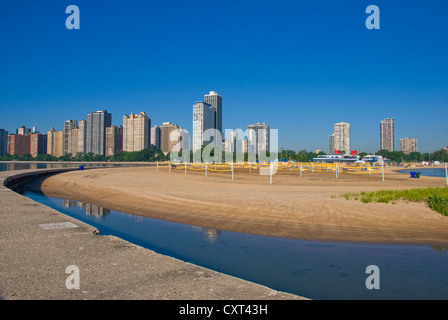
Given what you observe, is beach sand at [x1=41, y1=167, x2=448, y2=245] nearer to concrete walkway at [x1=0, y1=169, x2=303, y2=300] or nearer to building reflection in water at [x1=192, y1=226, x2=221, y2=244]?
building reflection in water at [x1=192, y1=226, x2=221, y2=244]

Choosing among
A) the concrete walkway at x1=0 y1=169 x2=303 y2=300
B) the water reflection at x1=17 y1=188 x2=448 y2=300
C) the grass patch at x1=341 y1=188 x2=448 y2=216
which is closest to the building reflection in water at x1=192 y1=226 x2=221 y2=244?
the water reflection at x1=17 y1=188 x2=448 y2=300

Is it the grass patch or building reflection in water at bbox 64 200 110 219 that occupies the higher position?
the grass patch

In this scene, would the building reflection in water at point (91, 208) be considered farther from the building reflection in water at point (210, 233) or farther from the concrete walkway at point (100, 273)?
the concrete walkway at point (100, 273)

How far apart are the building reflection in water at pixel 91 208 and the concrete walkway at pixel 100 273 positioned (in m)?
7.76

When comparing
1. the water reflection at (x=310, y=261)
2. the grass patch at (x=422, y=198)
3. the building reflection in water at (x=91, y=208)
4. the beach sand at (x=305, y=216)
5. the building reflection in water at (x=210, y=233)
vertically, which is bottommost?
the building reflection in water at (x=91, y=208)

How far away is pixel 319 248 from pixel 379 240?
2.25m

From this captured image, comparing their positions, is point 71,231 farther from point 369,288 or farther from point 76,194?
point 76,194

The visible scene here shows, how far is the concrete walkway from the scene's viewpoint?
14.3ft

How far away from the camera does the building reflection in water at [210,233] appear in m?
10.4

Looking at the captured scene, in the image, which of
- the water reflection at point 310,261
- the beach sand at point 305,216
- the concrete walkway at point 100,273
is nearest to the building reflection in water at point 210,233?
the water reflection at point 310,261

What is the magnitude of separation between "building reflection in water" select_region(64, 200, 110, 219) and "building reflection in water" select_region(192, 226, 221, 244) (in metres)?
6.01

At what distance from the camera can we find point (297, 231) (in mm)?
10867

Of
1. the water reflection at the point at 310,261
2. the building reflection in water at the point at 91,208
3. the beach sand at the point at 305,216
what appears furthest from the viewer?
the building reflection in water at the point at 91,208
